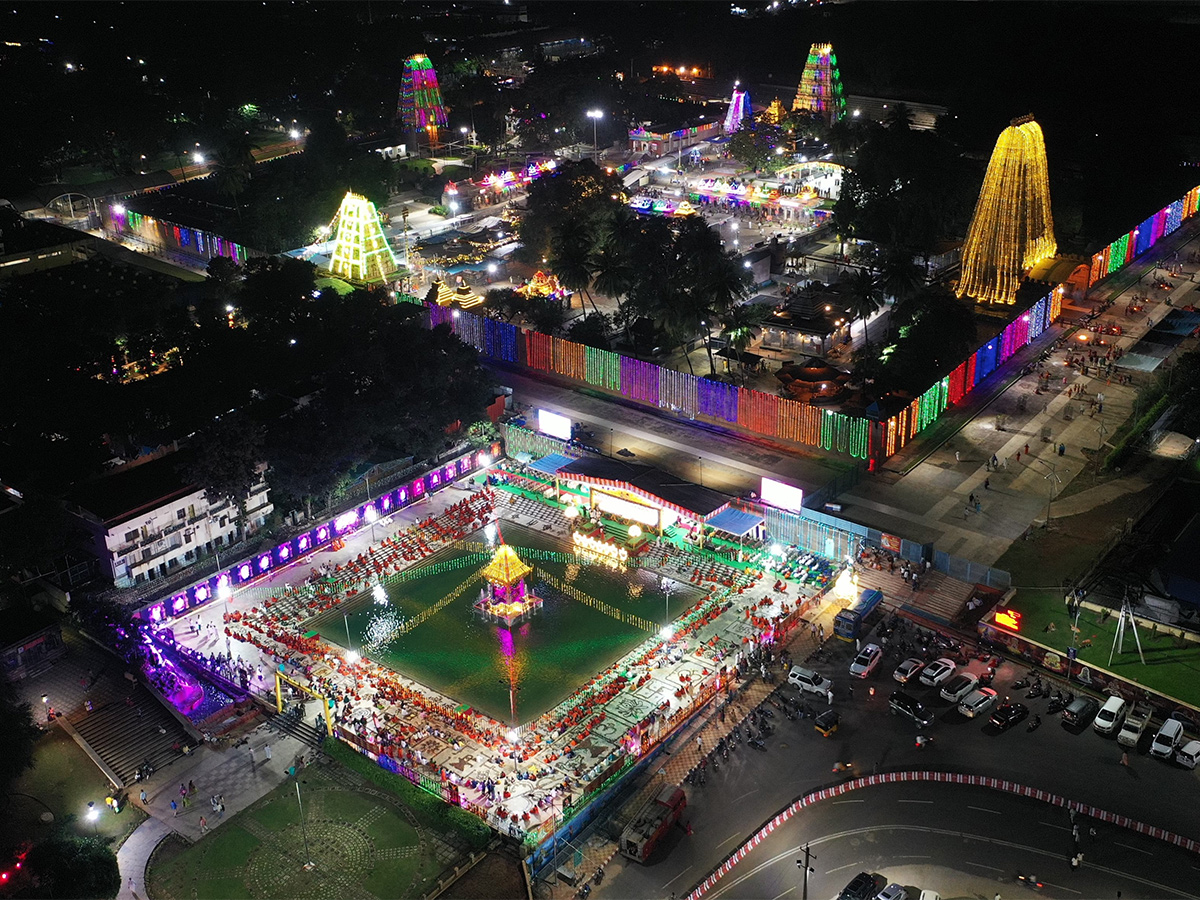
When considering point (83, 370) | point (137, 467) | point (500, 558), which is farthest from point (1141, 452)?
point (83, 370)

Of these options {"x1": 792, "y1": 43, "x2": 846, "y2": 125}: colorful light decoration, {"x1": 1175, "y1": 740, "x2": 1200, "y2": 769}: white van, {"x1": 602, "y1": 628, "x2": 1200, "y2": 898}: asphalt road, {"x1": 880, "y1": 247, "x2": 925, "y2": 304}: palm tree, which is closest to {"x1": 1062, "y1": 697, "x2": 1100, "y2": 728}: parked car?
{"x1": 602, "y1": 628, "x2": 1200, "y2": 898}: asphalt road

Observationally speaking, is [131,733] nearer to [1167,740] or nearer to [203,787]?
[203,787]

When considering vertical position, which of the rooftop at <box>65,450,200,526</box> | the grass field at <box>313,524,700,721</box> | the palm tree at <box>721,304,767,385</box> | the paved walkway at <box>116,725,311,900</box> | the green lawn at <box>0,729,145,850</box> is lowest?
the paved walkway at <box>116,725,311,900</box>

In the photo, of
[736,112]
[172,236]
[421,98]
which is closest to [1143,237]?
[736,112]

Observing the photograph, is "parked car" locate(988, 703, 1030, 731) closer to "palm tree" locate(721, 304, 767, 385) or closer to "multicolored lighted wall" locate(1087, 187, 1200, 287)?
"palm tree" locate(721, 304, 767, 385)

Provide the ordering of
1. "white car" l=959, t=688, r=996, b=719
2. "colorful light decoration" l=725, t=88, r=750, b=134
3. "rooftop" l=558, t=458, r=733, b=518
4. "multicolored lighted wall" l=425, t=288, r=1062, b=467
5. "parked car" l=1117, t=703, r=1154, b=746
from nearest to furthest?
"parked car" l=1117, t=703, r=1154, b=746, "white car" l=959, t=688, r=996, b=719, "rooftop" l=558, t=458, r=733, b=518, "multicolored lighted wall" l=425, t=288, r=1062, b=467, "colorful light decoration" l=725, t=88, r=750, b=134
